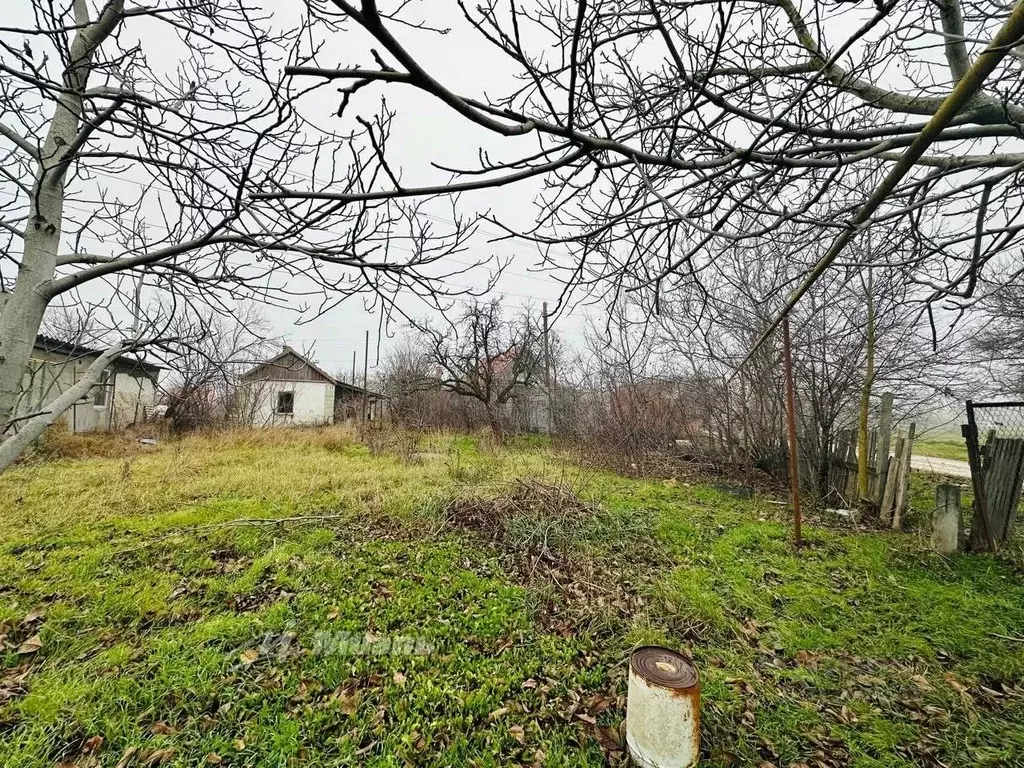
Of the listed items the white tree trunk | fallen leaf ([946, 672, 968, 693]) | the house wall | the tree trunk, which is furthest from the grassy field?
the house wall

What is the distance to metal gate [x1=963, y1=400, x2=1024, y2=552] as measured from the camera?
13.3 feet

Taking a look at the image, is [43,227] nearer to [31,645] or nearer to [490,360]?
[31,645]

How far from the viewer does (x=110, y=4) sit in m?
1.56

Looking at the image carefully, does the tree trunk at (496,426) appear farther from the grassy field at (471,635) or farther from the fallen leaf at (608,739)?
the fallen leaf at (608,739)

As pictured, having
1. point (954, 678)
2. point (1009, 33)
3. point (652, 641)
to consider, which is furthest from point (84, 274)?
point (954, 678)

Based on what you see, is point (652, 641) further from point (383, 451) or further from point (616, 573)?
point (383, 451)

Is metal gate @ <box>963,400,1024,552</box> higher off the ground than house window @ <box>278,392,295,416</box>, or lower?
lower

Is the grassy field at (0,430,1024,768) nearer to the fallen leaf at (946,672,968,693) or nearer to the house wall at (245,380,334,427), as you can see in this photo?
the fallen leaf at (946,672,968,693)

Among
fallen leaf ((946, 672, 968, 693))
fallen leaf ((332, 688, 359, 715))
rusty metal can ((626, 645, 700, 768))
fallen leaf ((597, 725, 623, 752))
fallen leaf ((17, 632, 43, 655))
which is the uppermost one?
rusty metal can ((626, 645, 700, 768))

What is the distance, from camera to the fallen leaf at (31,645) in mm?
2646

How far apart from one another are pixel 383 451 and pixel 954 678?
32.6 feet

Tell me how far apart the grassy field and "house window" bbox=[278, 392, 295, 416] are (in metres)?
16.1

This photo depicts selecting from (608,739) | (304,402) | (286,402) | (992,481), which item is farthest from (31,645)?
(286,402)

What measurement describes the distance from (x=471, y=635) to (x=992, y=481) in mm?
5317
